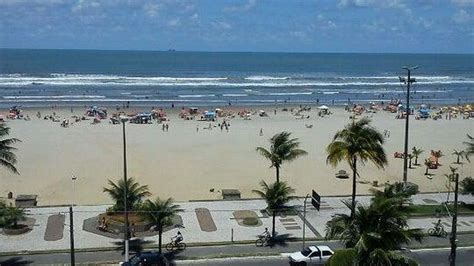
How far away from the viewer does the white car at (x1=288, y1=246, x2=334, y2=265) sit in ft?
69.3

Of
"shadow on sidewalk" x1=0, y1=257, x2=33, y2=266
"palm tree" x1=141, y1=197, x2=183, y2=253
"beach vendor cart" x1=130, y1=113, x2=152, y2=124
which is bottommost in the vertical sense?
"shadow on sidewalk" x1=0, y1=257, x2=33, y2=266

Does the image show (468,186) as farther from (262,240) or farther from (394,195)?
(394,195)

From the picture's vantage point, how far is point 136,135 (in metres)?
53.2

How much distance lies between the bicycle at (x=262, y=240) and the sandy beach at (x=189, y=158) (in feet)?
27.0

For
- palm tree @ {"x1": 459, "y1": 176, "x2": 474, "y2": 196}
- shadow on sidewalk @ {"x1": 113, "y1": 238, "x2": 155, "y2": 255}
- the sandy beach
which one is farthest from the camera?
the sandy beach

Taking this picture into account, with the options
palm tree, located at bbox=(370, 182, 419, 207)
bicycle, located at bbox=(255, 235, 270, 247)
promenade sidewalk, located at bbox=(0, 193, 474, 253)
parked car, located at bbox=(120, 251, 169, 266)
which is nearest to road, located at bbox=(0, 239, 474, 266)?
bicycle, located at bbox=(255, 235, 270, 247)

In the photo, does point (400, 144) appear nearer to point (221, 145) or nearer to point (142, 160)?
point (221, 145)

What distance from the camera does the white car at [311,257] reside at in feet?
69.3

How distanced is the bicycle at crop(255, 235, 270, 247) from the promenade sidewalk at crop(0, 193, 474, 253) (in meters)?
0.65

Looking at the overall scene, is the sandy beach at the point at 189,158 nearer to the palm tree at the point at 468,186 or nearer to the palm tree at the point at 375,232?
the palm tree at the point at 468,186

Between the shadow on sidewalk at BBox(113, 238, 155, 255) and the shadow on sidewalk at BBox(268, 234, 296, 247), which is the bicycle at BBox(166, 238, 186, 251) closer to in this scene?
the shadow on sidewalk at BBox(113, 238, 155, 255)

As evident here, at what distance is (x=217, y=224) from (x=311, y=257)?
7.00 metres

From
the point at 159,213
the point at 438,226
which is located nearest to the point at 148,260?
the point at 159,213

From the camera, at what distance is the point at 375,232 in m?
13.0
